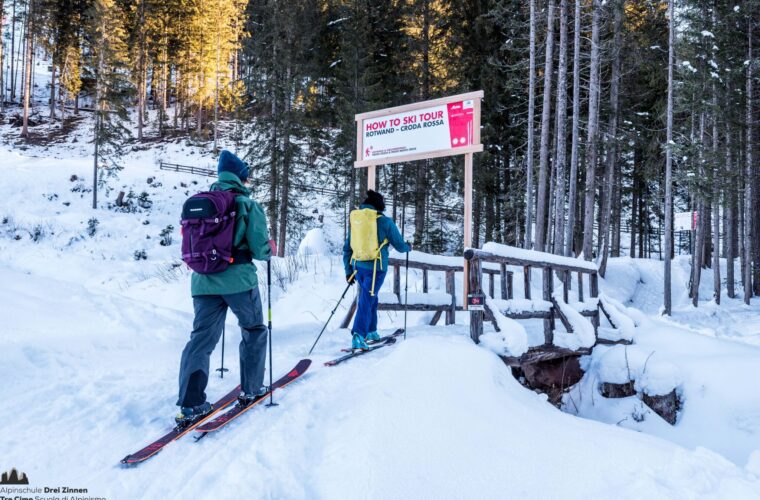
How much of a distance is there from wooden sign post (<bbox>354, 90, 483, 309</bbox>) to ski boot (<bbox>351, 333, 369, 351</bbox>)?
1.65 metres

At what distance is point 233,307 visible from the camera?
363cm

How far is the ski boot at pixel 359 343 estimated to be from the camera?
5957 mm

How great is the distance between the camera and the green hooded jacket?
353 cm

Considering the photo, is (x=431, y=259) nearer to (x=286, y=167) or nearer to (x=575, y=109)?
(x=575, y=109)

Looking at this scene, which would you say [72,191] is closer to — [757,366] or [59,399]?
[59,399]

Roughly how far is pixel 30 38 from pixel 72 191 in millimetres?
20695

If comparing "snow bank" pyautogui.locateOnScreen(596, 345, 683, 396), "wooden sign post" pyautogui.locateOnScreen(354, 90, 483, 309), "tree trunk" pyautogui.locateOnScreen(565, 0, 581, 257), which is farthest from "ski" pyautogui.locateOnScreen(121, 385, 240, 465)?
"tree trunk" pyautogui.locateOnScreen(565, 0, 581, 257)

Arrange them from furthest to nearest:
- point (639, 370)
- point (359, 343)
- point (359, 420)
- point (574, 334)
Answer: point (574, 334), point (639, 370), point (359, 343), point (359, 420)

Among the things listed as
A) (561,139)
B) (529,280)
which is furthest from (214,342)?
(561,139)

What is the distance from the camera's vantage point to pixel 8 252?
20.4 meters

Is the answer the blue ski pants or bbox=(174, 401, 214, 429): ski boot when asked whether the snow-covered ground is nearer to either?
bbox=(174, 401, 214, 429): ski boot

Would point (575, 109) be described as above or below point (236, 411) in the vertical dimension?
above

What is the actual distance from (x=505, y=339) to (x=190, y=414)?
374 cm

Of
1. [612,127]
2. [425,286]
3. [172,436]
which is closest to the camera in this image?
[172,436]
